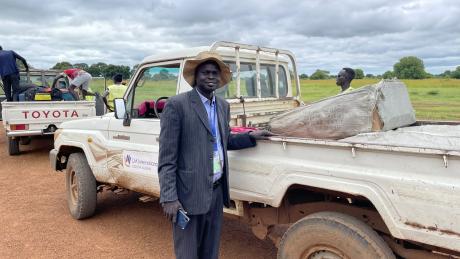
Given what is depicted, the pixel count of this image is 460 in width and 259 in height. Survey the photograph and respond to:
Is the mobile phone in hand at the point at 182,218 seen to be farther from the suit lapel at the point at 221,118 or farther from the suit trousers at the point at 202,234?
the suit lapel at the point at 221,118

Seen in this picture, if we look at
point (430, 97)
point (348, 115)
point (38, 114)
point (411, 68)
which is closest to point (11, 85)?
point (38, 114)

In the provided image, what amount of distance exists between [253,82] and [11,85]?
7.57m

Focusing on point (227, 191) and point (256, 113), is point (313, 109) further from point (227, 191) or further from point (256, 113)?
point (256, 113)

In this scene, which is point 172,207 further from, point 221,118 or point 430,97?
point 430,97

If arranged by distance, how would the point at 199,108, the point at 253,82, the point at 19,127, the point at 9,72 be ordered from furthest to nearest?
the point at 9,72 → the point at 19,127 → the point at 253,82 → the point at 199,108

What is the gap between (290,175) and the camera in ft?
9.13

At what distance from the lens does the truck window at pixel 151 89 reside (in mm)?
3900

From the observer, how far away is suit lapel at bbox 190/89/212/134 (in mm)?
2619

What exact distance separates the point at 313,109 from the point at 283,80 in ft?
6.82

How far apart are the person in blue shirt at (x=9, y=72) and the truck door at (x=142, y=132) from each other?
644 centimetres

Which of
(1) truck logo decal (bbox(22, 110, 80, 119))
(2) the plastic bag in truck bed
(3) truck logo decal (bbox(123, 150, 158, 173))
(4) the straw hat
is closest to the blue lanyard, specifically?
(4) the straw hat

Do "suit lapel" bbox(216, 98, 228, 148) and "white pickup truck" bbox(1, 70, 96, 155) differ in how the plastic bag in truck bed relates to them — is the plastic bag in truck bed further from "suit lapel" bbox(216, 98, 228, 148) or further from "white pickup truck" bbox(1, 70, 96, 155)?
"white pickup truck" bbox(1, 70, 96, 155)

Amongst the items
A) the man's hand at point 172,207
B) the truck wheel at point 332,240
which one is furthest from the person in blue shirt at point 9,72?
the truck wheel at point 332,240

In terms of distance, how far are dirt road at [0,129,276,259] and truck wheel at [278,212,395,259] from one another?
1348 mm
